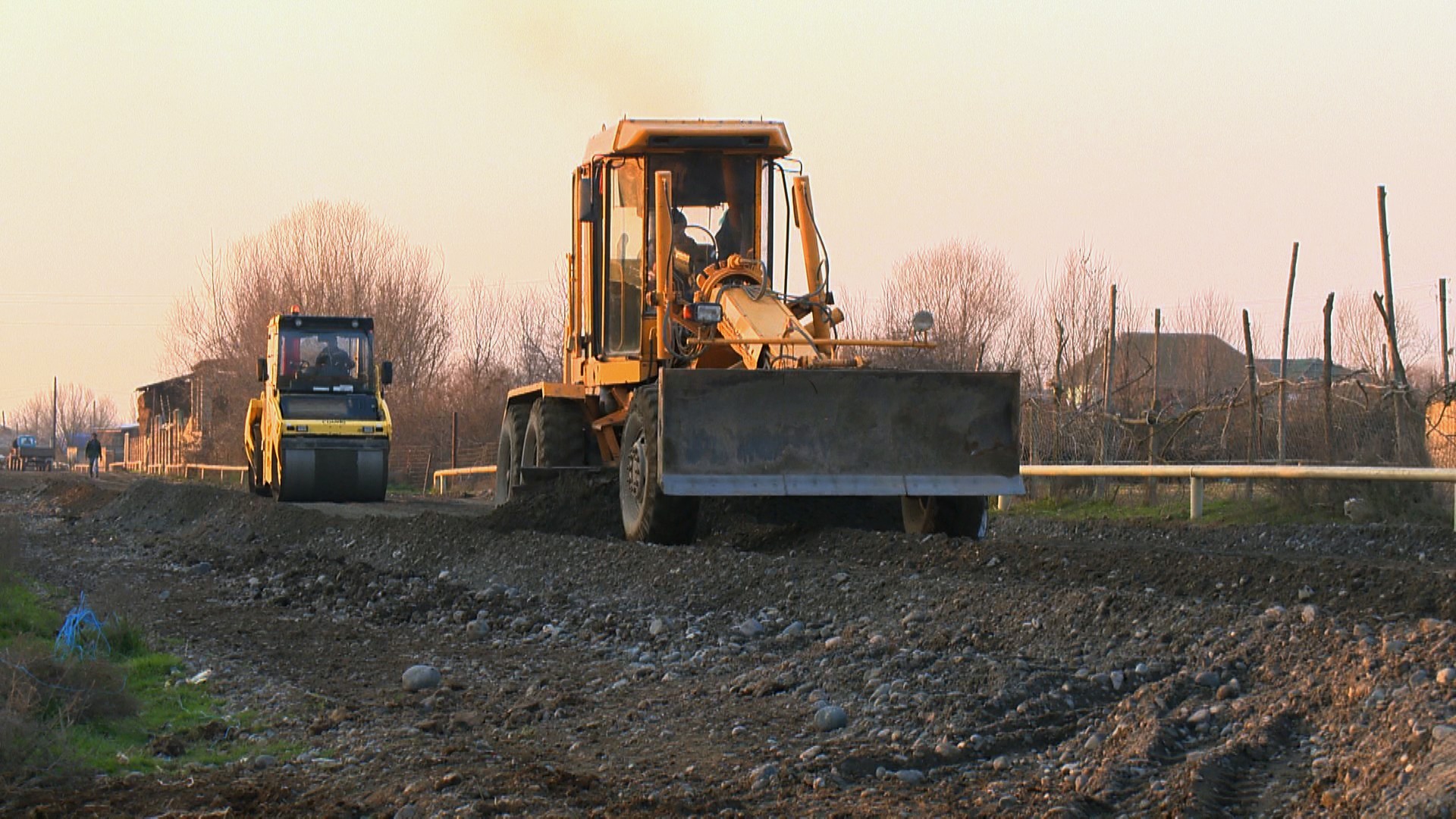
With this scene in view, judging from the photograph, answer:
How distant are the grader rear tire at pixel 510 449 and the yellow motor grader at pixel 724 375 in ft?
0.99

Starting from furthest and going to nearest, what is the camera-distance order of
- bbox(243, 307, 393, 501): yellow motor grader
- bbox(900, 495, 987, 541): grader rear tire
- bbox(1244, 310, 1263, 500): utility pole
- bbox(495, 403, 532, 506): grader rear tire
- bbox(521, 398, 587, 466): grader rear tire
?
1. bbox(243, 307, 393, 501): yellow motor grader
2. bbox(1244, 310, 1263, 500): utility pole
3. bbox(495, 403, 532, 506): grader rear tire
4. bbox(521, 398, 587, 466): grader rear tire
5. bbox(900, 495, 987, 541): grader rear tire

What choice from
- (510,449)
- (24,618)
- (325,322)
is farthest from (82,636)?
(325,322)

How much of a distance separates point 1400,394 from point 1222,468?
9.39 feet

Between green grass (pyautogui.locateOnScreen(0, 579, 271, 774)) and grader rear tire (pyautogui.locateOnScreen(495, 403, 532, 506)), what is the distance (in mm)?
7129

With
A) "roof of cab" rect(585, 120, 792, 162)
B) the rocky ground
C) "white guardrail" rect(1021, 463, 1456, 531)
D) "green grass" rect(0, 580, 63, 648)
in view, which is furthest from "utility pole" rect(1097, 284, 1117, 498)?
"green grass" rect(0, 580, 63, 648)

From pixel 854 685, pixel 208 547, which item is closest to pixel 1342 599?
pixel 854 685

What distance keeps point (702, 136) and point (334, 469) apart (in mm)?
12249

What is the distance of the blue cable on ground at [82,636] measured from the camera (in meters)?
7.92

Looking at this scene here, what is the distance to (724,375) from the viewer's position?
34.8 ft

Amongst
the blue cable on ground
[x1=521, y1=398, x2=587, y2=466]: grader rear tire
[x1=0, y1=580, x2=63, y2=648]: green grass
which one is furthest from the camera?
[x1=521, y1=398, x2=587, y2=466]: grader rear tire

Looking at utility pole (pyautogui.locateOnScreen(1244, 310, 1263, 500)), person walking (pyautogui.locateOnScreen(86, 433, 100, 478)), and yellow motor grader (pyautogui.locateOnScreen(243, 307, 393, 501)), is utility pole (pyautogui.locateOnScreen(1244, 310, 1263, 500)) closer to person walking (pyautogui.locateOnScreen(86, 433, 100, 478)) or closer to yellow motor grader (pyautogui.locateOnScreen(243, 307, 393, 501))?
yellow motor grader (pyautogui.locateOnScreen(243, 307, 393, 501))

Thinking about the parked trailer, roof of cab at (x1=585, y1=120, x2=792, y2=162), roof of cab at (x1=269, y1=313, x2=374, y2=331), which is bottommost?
the parked trailer

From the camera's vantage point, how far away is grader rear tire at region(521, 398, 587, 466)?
45.6ft

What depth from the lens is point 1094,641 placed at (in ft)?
21.8
